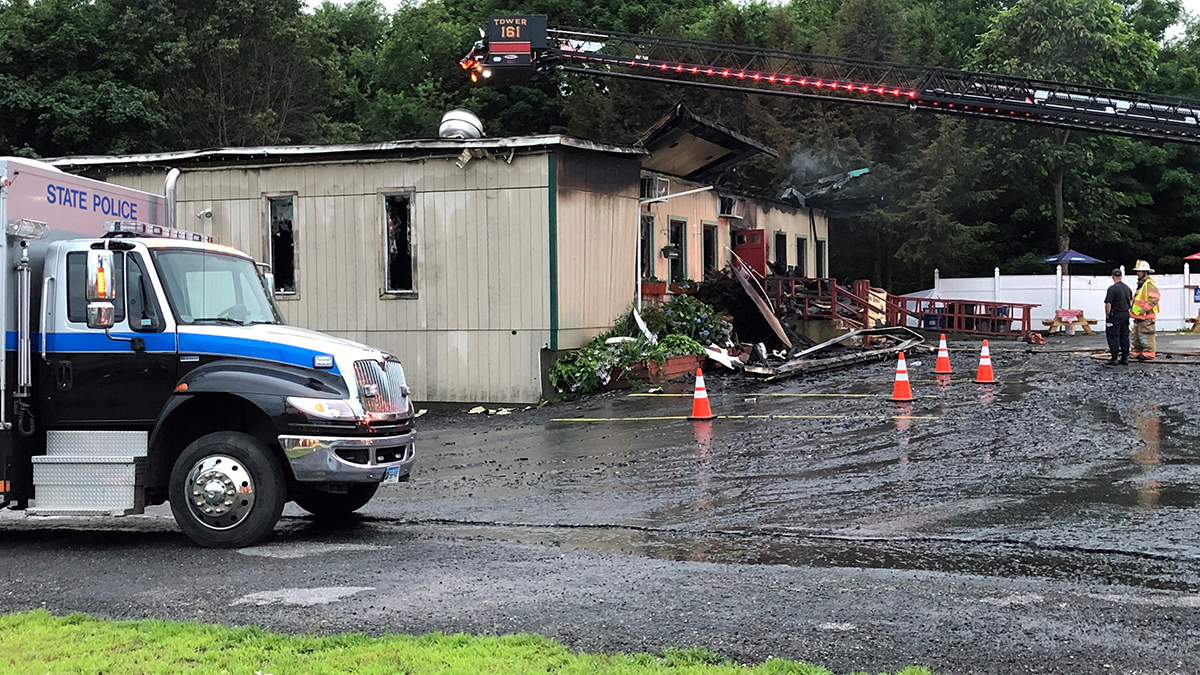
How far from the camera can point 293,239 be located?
2036 cm

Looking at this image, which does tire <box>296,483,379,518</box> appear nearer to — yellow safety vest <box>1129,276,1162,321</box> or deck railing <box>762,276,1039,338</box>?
yellow safety vest <box>1129,276,1162,321</box>

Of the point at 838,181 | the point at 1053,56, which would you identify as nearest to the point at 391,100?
the point at 838,181

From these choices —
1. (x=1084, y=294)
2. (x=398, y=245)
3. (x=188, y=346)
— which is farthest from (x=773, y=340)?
(x=188, y=346)

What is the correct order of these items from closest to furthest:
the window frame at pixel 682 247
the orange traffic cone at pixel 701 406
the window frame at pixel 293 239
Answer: the orange traffic cone at pixel 701 406 → the window frame at pixel 293 239 → the window frame at pixel 682 247

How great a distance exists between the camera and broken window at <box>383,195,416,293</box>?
19.7 m

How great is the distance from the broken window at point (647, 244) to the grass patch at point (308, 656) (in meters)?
17.4

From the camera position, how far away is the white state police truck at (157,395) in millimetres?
8078

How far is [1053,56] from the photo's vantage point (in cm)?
4144

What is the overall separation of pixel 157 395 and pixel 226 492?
95cm

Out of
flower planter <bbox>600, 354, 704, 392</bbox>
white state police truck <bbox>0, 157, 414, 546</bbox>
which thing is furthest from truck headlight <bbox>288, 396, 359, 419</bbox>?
flower planter <bbox>600, 354, 704, 392</bbox>

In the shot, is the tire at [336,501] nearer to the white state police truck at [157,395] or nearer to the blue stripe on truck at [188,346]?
the white state police truck at [157,395]

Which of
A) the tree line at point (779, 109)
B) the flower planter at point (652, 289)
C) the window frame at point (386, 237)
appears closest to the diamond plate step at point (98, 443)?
the window frame at point (386, 237)

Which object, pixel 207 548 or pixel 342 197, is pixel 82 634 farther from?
pixel 342 197

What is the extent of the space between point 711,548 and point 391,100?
4195cm
